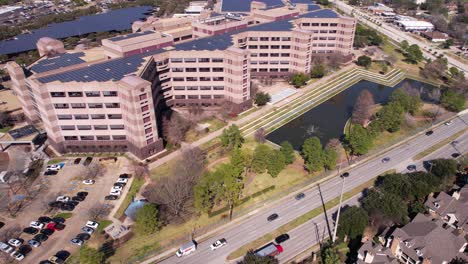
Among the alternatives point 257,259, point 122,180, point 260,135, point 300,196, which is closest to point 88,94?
point 122,180

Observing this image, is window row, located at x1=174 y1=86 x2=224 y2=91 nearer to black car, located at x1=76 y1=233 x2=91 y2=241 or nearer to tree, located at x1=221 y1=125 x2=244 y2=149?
tree, located at x1=221 y1=125 x2=244 y2=149

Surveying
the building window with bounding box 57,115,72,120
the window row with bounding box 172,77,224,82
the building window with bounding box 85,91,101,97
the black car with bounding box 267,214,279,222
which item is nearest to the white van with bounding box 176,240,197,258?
the black car with bounding box 267,214,279,222

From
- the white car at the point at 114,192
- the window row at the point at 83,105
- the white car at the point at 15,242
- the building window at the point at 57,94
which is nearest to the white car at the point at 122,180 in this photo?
the white car at the point at 114,192

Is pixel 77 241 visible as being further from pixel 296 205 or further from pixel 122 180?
pixel 296 205

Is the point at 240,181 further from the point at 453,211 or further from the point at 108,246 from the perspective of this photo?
the point at 453,211

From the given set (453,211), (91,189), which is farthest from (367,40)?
(91,189)

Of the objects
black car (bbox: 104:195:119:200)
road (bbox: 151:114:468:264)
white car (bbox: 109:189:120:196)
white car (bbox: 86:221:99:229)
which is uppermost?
white car (bbox: 109:189:120:196)

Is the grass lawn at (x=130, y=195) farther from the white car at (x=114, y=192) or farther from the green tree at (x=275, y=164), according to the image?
the green tree at (x=275, y=164)
